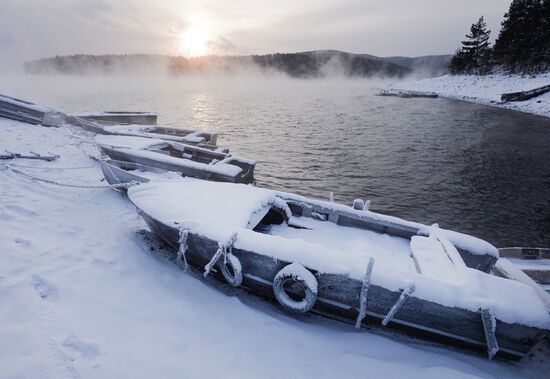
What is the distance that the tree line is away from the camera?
56000mm

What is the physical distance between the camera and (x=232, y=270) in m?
5.61

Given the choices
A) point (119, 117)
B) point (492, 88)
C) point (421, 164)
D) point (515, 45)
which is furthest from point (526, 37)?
point (119, 117)

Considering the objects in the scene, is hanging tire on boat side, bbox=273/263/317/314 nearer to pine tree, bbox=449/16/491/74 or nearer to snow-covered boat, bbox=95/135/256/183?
snow-covered boat, bbox=95/135/256/183

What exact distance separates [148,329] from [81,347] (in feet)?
2.75

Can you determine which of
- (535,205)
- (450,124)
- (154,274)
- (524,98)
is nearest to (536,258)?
(535,205)

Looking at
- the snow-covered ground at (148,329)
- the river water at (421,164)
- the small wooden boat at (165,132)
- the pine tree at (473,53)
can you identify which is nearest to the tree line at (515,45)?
the pine tree at (473,53)

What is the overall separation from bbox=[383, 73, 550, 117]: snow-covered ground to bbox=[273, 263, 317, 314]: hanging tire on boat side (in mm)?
43751

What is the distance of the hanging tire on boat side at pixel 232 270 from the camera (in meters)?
5.29

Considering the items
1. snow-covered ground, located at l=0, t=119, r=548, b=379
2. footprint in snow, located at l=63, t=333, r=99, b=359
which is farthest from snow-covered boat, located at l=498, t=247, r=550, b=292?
footprint in snow, located at l=63, t=333, r=99, b=359

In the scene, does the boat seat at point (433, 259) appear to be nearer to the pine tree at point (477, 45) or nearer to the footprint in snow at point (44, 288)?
the footprint in snow at point (44, 288)

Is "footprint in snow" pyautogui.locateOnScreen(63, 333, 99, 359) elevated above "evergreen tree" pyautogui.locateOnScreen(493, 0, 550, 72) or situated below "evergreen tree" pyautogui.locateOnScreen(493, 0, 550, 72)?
below

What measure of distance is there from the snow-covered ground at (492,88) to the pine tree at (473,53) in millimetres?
2777

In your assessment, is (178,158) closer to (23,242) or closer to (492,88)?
(23,242)

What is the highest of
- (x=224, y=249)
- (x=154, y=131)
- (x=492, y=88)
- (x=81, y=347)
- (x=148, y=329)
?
(x=224, y=249)
